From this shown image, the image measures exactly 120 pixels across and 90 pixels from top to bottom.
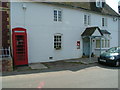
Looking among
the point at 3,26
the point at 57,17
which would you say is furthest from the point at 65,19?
the point at 3,26

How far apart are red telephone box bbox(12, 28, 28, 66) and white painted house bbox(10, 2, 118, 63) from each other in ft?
0.34

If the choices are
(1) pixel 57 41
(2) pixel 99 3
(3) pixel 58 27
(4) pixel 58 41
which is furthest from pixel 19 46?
(2) pixel 99 3

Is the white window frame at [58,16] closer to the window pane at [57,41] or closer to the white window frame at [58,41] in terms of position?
the white window frame at [58,41]

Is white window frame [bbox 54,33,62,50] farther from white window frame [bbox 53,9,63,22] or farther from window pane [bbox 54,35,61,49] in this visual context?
white window frame [bbox 53,9,63,22]

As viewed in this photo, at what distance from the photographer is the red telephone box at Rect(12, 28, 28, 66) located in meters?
9.27

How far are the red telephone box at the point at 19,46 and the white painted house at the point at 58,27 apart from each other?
0.34ft

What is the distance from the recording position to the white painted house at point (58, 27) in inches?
419

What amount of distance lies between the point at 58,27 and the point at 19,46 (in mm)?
4566

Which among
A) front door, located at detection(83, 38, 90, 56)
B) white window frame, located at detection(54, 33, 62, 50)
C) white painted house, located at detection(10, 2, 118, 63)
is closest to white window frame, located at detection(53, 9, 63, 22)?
white painted house, located at detection(10, 2, 118, 63)

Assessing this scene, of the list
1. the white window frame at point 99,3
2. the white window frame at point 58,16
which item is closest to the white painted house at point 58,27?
the white window frame at point 58,16

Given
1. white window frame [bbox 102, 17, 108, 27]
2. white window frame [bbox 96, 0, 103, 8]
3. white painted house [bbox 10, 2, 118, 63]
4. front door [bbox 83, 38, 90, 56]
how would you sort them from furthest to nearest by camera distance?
white window frame [bbox 96, 0, 103, 8] → white window frame [bbox 102, 17, 108, 27] → front door [bbox 83, 38, 90, 56] → white painted house [bbox 10, 2, 118, 63]

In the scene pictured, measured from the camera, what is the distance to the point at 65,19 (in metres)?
12.8

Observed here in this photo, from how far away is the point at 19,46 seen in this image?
952cm

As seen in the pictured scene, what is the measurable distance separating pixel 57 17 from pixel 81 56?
209 inches
